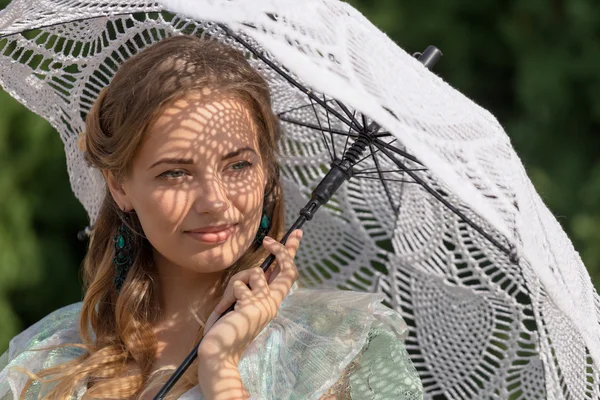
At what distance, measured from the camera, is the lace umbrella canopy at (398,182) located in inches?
47.4

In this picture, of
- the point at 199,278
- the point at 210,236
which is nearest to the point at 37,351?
the point at 199,278

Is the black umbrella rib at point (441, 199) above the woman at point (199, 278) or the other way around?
above

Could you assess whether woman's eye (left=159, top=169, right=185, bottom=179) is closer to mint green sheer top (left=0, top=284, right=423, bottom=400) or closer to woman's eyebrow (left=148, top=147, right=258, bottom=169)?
woman's eyebrow (left=148, top=147, right=258, bottom=169)

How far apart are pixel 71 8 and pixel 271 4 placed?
16.6 inches

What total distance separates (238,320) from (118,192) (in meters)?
0.39

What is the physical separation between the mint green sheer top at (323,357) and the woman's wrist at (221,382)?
6 cm

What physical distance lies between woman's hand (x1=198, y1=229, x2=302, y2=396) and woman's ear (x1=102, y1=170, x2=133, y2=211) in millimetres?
286

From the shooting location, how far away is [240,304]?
150 cm

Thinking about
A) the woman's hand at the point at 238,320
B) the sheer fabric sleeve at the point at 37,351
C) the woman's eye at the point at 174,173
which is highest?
the woman's eye at the point at 174,173

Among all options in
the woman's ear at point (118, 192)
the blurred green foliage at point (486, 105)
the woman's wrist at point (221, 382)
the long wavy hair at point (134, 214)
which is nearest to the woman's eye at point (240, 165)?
the long wavy hair at point (134, 214)

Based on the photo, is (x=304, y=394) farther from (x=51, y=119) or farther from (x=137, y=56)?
(x=51, y=119)

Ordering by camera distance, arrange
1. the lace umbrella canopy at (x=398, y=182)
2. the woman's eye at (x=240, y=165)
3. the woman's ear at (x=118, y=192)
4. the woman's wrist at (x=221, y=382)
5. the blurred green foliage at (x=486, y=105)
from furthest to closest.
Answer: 1. the blurred green foliage at (x=486, y=105)
2. the woman's ear at (x=118, y=192)
3. the woman's eye at (x=240, y=165)
4. the woman's wrist at (x=221, y=382)
5. the lace umbrella canopy at (x=398, y=182)

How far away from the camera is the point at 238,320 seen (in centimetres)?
149

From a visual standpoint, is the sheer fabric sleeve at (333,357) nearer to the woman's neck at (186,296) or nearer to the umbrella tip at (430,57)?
the woman's neck at (186,296)
